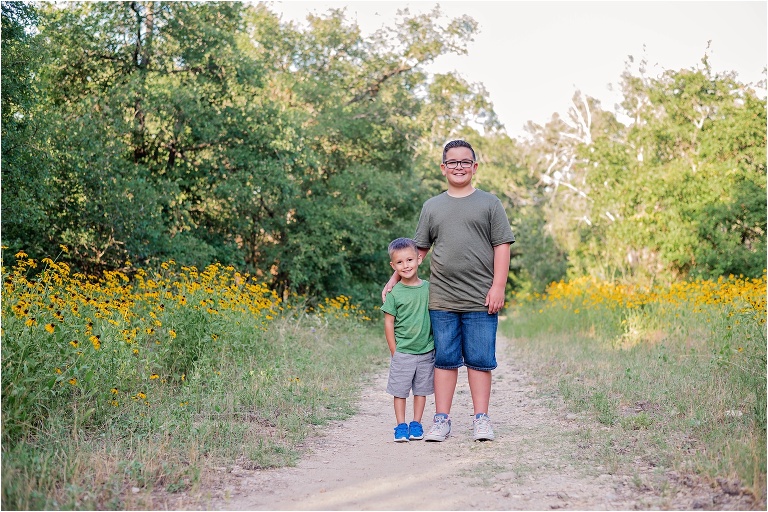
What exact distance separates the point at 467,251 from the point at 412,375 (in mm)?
1033

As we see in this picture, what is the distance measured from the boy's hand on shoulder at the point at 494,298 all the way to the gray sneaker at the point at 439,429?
885 millimetres

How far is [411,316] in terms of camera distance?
19.7 feet

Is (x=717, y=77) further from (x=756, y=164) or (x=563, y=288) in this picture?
(x=563, y=288)

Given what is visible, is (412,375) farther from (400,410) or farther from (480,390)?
(480,390)

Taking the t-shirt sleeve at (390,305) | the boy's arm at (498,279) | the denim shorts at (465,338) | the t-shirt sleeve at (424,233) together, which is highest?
the t-shirt sleeve at (424,233)

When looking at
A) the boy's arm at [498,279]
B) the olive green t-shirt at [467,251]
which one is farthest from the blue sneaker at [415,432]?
the boy's arm at [498,279]

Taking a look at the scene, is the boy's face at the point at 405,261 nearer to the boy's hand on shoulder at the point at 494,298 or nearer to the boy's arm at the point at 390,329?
the boy's arm at the point at 390,329

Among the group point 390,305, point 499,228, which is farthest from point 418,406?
point 499,228

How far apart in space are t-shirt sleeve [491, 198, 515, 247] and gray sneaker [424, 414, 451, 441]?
1.34 m

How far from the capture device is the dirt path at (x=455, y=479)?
162 inches

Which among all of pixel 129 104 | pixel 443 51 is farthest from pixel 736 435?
pixel 443 51

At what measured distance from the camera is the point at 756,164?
695 inches

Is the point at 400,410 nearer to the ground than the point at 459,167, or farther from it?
nearer to the ground

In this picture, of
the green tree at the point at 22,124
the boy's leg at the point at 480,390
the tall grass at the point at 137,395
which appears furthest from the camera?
the green tree at the point at 22,124
